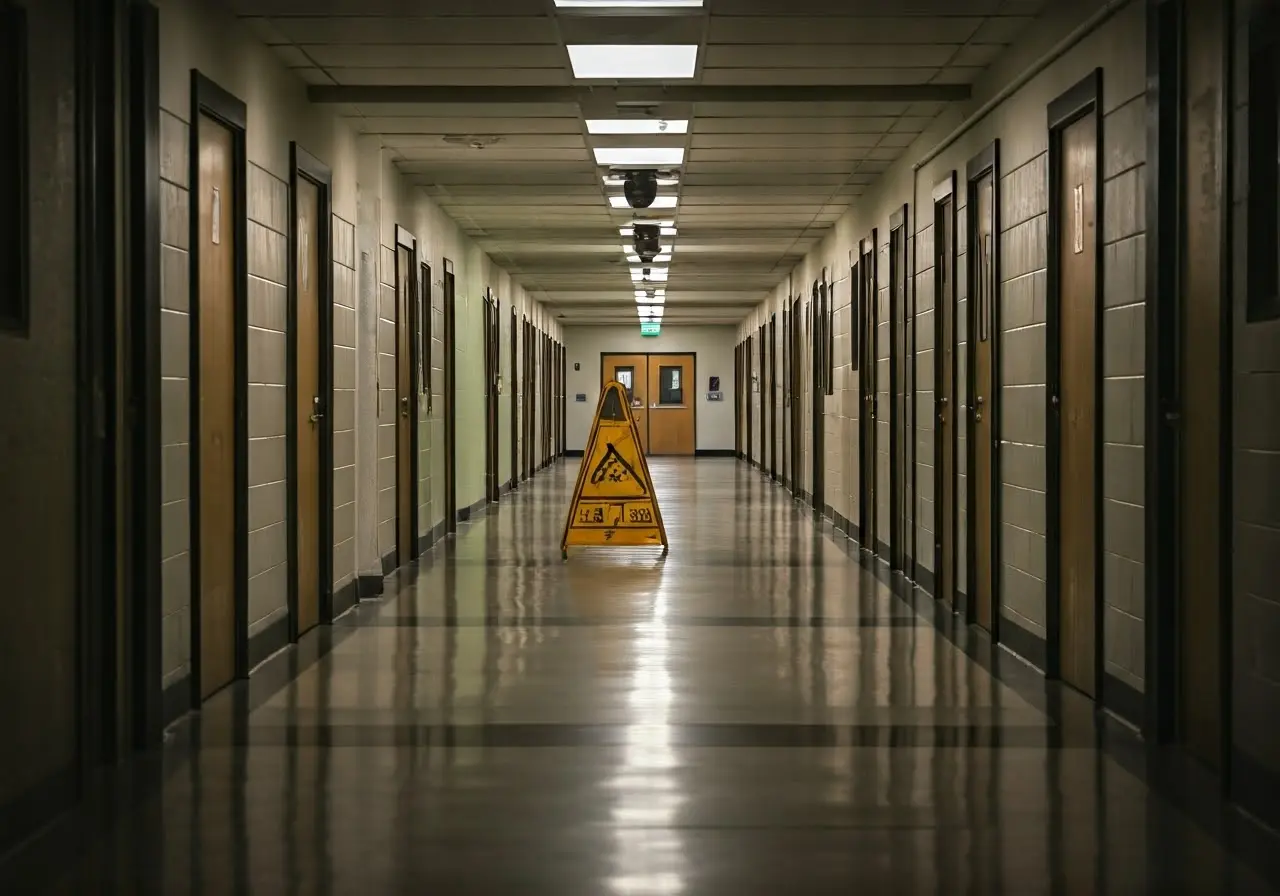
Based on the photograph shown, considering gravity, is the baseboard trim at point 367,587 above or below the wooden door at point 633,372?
below

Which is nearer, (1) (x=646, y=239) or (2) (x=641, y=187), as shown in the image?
(2) (x=641, y=187)

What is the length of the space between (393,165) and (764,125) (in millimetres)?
2658

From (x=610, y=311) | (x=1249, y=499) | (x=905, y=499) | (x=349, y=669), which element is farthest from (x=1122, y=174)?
(x=610, y=311)

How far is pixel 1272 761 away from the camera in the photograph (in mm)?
3680

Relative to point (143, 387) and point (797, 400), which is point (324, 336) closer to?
point (143, 387)

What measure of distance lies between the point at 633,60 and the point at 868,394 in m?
4.54

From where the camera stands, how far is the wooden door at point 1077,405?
5.36m

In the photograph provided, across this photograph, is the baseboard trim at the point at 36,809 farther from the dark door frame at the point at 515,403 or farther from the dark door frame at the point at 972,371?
the dark door frame at the point at 515,403

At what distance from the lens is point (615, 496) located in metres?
10.6

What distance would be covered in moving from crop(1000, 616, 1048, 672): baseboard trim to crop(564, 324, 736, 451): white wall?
2294 cm

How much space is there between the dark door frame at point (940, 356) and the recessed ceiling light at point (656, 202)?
3268mm

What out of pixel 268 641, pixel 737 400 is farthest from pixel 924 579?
pixel 737 400

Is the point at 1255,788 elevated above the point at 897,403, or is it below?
below

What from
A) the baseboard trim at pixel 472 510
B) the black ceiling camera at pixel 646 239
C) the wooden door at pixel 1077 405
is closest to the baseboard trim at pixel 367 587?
the wooden door at pixel 1077 405
